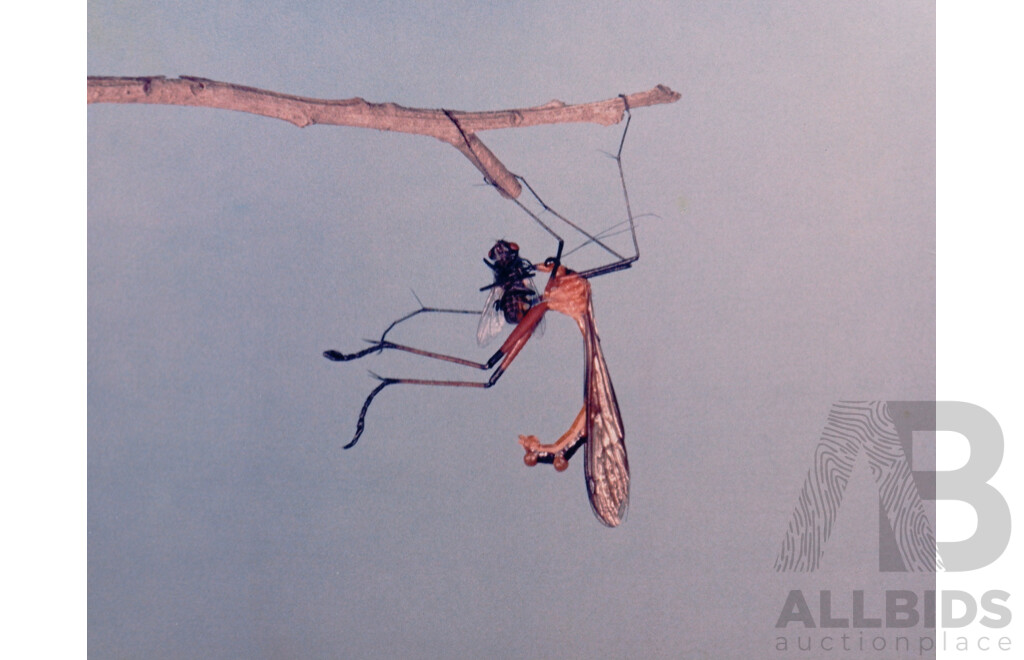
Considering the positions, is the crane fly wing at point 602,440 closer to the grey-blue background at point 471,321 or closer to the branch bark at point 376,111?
the grey-blue background at point 471,321

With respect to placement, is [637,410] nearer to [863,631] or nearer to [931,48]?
[863,631]

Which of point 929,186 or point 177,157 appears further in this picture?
point 929,186

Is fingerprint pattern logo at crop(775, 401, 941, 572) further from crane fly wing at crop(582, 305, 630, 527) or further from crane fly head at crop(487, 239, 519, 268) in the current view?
A: crane fly head at crop(487, 239, 519, 268)

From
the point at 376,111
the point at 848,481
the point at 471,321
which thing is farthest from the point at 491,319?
the point at 848,481

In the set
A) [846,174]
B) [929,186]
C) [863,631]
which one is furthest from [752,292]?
[863,631]

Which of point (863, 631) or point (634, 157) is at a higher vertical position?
point (634, 157)

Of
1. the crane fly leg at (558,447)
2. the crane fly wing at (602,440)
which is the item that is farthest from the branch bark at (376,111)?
the crane fly leg at (558,447)
